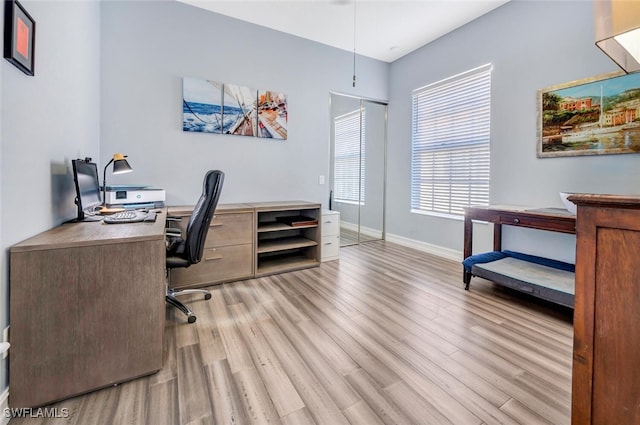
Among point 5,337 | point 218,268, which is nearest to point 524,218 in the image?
point 218,268

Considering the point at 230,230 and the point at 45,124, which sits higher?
the point at 45,124

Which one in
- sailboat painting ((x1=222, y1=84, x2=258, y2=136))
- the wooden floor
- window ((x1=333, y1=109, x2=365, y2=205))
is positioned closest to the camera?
the wooden floor

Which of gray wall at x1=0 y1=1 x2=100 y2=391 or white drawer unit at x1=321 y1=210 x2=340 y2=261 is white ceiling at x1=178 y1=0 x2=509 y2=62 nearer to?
gray wall at x1=0 y1=1 x2=100 y2=391

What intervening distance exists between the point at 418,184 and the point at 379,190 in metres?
0.77

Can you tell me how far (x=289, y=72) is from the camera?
12.6 ft

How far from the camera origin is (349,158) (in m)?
4.92

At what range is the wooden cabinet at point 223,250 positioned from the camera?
2832 mm

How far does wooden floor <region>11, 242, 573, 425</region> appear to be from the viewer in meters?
1.33

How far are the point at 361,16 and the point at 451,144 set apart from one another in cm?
195

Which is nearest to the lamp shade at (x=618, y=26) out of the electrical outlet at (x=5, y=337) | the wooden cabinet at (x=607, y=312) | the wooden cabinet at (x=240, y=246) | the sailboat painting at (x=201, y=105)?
the wooden cabinet at (x=607, y=312)

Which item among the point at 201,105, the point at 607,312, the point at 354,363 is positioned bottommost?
the point at 354,363

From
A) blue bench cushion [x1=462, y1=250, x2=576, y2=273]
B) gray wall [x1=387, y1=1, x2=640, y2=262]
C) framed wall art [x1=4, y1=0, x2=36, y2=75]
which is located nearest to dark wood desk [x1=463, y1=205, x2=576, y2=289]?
blue bench cushion [x1=462, y1=250, x2=576, y2=273]

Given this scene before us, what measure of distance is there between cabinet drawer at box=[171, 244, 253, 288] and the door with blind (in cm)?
200

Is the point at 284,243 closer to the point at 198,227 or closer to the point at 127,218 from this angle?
the point at 198,227
